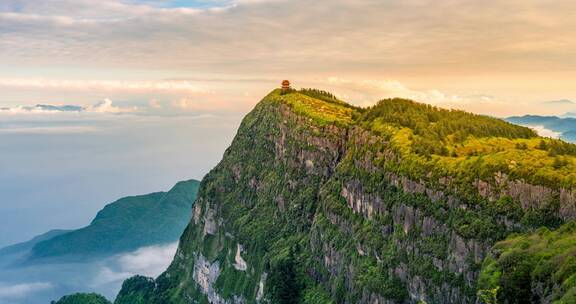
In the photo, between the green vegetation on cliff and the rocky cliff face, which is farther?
the rocky cliff face

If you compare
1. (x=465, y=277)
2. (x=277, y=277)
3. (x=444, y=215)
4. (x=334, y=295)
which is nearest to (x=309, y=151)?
(x=277, y=277)

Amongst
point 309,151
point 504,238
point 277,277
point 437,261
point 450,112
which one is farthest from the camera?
point 309,151

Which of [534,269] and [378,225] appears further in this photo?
[378,225]

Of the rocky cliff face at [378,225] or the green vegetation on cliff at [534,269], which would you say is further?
the rocky cliff face at [378,225]

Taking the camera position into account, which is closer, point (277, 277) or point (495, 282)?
point (495, 282)

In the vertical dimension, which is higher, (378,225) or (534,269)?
(534,269)

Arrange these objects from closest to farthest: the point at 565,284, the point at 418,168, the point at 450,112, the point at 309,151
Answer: the point at 565,284
the point at 418,168
the point at 450,112
the point at 309,151

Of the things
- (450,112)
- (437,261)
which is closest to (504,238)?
(437,261)

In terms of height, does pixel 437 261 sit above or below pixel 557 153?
below

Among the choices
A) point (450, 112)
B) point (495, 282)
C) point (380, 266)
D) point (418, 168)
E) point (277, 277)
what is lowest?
point (277, 277)

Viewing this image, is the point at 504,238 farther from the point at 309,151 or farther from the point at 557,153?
the point at 309,151

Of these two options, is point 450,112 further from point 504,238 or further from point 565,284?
point 565,284
